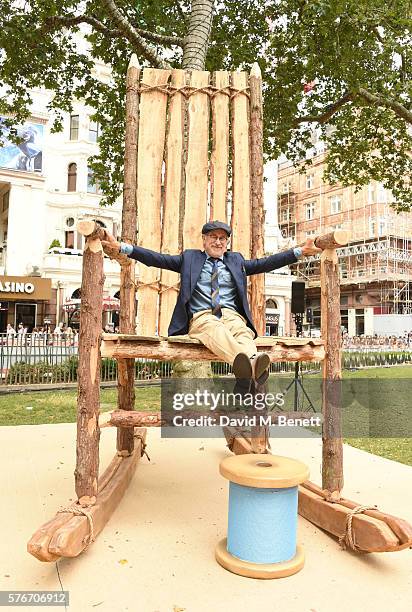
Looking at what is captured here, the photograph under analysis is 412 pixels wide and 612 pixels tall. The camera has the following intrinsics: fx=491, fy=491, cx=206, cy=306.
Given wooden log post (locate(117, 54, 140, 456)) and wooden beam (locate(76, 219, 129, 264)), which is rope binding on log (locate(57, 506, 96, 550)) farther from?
wooden beam (locate(76, 219, 129, 264))

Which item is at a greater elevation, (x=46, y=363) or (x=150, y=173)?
(x=150, y=173)

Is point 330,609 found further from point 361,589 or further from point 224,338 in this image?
point 224,338

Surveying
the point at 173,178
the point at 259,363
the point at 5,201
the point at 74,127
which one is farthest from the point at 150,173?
the point at 5,201

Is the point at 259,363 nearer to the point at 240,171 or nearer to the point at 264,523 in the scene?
the point at 264,523

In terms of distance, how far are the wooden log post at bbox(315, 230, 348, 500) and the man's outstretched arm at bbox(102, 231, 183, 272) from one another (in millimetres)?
724

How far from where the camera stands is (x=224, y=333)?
2.03 meters

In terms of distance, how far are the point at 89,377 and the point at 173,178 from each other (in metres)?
1.76

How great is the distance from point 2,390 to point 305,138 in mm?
6424

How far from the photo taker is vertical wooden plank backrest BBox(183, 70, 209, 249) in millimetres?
3213

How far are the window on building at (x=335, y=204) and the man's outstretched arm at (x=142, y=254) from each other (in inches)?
1045

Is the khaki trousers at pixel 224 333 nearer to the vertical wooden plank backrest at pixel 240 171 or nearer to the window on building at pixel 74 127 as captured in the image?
the vertical wooden plank backrest at pixel 240 171

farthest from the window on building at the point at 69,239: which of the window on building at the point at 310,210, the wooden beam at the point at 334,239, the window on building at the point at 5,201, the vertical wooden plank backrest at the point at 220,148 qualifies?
the wooden beam at the point at 334,239

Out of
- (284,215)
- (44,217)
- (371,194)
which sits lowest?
(44,217)

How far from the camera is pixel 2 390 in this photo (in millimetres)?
7754
